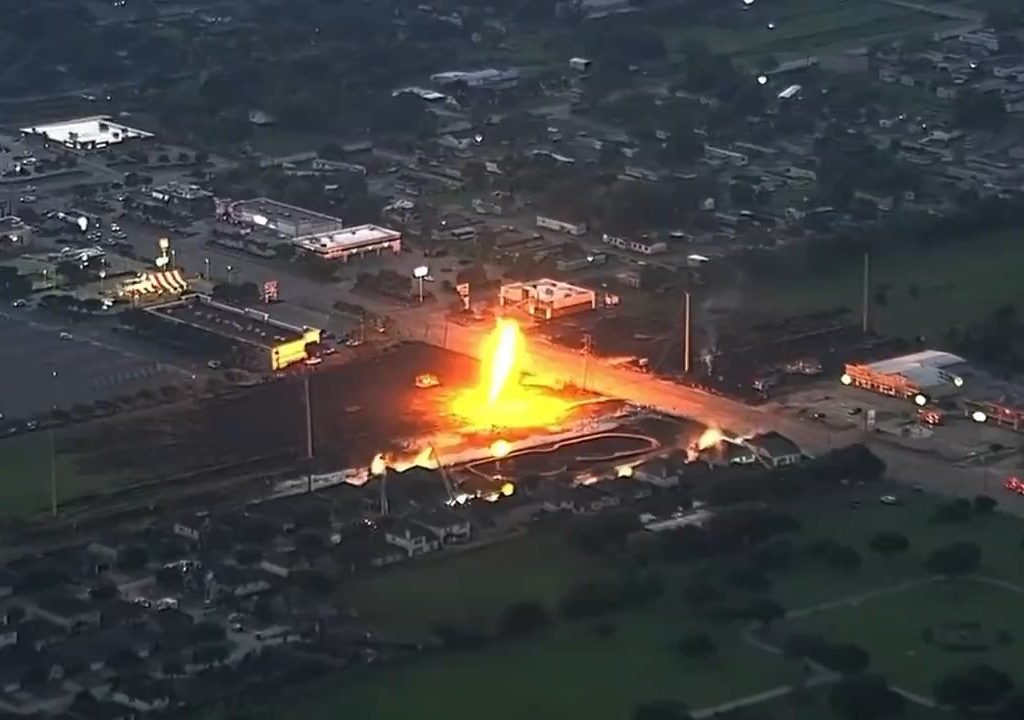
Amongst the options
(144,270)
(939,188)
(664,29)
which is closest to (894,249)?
(939,188)

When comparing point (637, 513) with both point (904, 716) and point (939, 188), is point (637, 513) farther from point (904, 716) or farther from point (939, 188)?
point (939, 188)

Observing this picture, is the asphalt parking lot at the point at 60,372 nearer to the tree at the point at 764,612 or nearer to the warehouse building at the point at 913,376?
the warehouse building at the point at 913,376

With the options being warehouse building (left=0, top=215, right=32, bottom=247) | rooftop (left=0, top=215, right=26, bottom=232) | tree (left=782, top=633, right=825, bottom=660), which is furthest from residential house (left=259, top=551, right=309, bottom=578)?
rooftop (left=0, top=215, right=26, bottom=232)

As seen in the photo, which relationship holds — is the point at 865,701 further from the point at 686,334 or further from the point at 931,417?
the point at 686,334

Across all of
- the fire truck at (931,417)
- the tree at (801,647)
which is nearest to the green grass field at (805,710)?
the tree at (801,647)

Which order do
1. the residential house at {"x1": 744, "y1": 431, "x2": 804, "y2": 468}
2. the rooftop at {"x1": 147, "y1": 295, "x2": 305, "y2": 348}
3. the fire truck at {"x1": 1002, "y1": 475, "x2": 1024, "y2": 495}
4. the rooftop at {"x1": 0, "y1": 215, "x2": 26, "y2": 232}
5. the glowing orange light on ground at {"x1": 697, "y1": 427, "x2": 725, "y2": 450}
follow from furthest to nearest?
the rooftop at {"x1": 0, "y1": 215, "x2": 26, "y2": 232} < the rooftop at {"x1": 147, "y1": 295, "x2": 305, "y2": 348} < the glowing orange light on ground at {"x1": 697, "y1": 427, "x2": 725, "y2": 450} < the residential house at {"x1": 744, "y1": 431, "x2": 804, "y2": 468} < the fire truck at {"x1": 1002, "y1": 475, "x2": 1024, "y2": 495}

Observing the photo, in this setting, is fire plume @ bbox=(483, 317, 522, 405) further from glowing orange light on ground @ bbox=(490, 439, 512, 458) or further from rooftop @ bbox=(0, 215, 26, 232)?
rooftop @ bbox=(0, 215, 26, 232)
